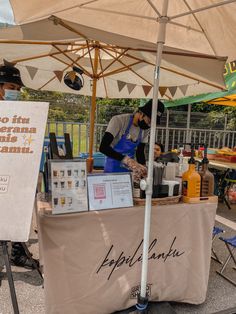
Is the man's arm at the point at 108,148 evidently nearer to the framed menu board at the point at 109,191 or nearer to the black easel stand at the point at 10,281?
the framed menu board at the point at 109,191

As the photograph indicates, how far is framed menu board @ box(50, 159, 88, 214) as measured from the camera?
68.6 inches

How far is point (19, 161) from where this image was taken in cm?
168

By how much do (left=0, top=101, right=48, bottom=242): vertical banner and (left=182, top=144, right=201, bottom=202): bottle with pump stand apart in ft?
3.43

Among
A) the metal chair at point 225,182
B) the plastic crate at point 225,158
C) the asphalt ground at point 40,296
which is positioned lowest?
the asphalt ground at point 40,296

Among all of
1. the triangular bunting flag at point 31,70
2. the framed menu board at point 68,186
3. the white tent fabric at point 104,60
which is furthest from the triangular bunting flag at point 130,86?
the framed menu board at point 68,186

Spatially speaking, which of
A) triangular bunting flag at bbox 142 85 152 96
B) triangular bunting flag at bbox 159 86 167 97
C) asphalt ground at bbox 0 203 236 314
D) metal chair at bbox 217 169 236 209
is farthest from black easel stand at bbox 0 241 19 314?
metal chair at bbox 217 169 236 209

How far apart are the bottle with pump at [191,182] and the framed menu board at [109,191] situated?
0.43 metres

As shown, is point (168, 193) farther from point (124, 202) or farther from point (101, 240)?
point (101, 240)

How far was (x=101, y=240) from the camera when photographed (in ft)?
6.26

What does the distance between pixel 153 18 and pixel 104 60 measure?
2.17 meters

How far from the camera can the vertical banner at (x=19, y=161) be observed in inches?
65.2

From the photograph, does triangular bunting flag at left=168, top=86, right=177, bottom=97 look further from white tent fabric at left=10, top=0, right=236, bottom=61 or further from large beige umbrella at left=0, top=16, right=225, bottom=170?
white tent fabric at left=10, top=0, right=236, bottom=61

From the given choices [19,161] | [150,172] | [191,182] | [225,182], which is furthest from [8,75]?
[225,182]

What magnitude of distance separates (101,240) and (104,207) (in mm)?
222
